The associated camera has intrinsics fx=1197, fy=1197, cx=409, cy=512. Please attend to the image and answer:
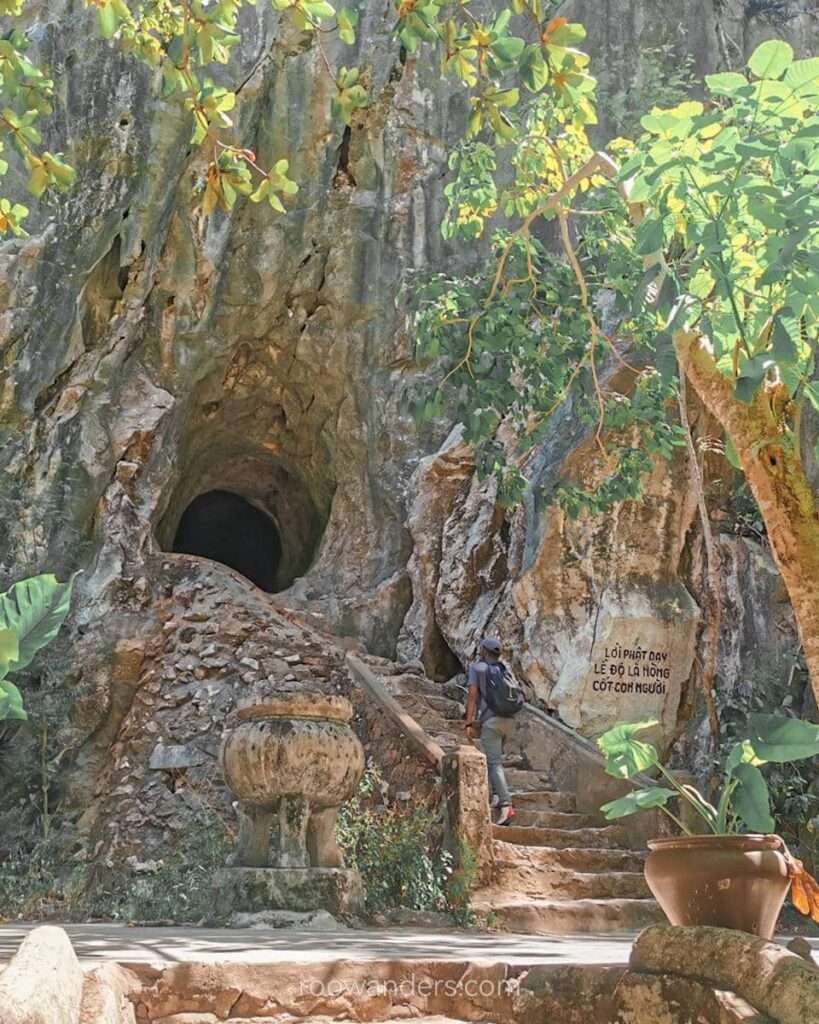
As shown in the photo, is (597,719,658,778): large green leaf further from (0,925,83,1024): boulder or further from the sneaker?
the sneaker

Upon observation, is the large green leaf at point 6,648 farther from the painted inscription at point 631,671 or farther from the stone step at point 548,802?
the painted inscription at point 631,671

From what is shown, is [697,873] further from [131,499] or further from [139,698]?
[131,499]

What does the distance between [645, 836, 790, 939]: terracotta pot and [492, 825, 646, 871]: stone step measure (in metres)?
4.75

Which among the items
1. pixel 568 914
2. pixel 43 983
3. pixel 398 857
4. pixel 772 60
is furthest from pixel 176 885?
pixel 772 60

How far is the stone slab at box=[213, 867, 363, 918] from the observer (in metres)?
6.66

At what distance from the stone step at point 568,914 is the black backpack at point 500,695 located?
151cm

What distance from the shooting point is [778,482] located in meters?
4.67

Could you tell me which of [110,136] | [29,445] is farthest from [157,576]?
[110,136]

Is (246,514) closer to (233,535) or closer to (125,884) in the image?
(233,535)

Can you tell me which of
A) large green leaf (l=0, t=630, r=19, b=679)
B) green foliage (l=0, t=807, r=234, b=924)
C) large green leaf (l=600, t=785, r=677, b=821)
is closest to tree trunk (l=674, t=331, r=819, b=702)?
large green leaf (l=600, t=785, r=677, b=821)

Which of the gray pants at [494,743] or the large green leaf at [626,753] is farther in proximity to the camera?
the gray pants at [494,743]

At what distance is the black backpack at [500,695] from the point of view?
9.18 meters

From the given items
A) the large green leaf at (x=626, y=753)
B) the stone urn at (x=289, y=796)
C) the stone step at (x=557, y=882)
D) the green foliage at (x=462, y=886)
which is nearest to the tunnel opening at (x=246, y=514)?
the stone step at (x=557, y=882)

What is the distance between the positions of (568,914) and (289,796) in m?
2.19
